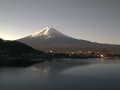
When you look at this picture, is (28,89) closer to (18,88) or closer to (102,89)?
(18,88)

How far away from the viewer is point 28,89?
343 inches

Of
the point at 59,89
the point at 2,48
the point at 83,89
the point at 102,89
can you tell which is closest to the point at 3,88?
the point at 59,89

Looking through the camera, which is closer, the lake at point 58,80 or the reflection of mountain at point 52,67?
the lake at point 58,80

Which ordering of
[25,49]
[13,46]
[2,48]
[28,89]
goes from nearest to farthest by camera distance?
[28,89] → [2,48] → [13,46] → [25,49]

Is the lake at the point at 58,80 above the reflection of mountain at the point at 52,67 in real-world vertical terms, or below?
below

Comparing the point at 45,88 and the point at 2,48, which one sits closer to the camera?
the point at 45,88

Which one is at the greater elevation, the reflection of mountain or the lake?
the reflection of mountain

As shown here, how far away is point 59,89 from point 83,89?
946 millimetres

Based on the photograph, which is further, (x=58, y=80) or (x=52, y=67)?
(x=52, y=67)

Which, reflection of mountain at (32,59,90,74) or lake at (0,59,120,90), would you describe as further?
reflection of mountain at (32,59,90,74)

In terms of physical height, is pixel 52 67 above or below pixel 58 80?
above

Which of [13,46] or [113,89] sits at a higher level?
[13,46]

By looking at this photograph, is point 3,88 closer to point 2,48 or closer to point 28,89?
point 28,89

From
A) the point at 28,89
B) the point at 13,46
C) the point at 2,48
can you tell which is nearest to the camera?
the point at 28,89
